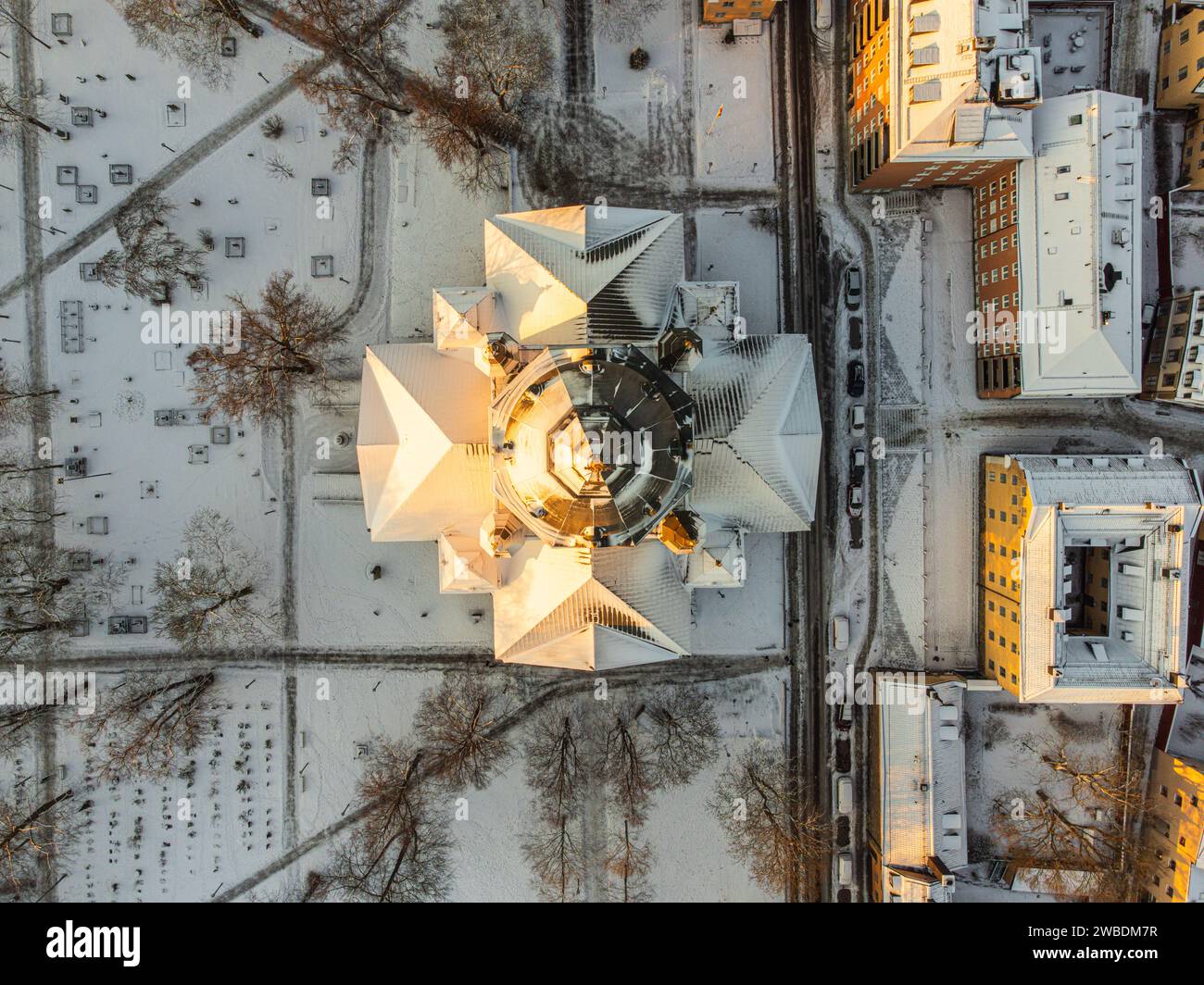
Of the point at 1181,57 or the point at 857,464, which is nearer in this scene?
the point at 1181,57

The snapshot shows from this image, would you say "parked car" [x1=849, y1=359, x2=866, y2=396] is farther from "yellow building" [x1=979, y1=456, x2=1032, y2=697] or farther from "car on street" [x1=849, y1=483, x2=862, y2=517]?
"yellow building" [x1=979, y1=456, x2=1032, y2=697]

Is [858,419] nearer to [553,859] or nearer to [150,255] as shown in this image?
[553,859]

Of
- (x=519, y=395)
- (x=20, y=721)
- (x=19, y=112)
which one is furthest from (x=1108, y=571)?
(x=19, y=112)

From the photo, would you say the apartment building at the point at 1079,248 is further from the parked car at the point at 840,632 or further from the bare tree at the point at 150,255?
the bare tree at the point at 150,255

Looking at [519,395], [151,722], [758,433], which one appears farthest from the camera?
[151,722]

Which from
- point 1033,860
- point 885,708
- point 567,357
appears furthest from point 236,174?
point 1033,860
